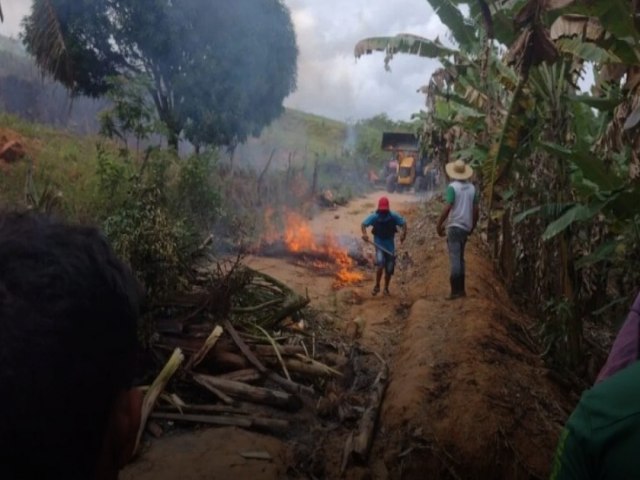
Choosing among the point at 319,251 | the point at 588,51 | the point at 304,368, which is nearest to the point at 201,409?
the point at 304,368

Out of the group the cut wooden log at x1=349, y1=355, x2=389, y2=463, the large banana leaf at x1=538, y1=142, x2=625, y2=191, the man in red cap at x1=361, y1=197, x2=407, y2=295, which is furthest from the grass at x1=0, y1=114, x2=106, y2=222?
the large banana leaf at x1=538, y1=142, x2=625, y2=191

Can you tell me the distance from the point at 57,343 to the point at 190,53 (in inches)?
543

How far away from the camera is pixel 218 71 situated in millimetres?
13297

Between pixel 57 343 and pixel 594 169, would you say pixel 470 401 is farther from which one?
pixel 57 343

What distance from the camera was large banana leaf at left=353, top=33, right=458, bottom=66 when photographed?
7.99 meters

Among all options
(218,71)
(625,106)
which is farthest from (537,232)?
(218,71)

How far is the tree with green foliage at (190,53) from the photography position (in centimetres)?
1241

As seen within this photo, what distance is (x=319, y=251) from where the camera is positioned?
12.4m

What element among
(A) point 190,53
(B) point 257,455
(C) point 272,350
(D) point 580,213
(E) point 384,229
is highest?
(A) point 190,53

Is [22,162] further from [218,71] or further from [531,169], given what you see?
[531,169]

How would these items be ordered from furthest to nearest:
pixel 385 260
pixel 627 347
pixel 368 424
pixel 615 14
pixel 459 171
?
pixel 385 260, pixel 459 171, pixel 368 424, pixel 615 14, pixel 627 347

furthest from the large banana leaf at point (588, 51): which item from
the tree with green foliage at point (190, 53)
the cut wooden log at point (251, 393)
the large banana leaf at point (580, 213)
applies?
the tree with green foliage at point (190, 53)

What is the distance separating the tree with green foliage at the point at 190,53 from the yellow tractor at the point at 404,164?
35.6ft

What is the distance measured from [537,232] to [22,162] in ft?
30.8
